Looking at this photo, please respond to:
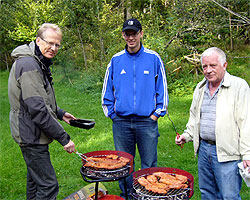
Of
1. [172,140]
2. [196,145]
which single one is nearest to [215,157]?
[196,145]

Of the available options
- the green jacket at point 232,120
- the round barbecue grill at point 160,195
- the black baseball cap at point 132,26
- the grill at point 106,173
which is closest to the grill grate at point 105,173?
the grill at point 106,173

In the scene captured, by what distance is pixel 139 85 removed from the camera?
3928mm

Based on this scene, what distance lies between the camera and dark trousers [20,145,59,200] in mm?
3176

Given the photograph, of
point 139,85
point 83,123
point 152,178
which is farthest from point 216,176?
point 83,123

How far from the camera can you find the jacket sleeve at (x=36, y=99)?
2.98m

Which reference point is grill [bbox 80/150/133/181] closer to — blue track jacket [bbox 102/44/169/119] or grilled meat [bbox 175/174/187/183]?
grilled meat [bbox 175/174/187/183]

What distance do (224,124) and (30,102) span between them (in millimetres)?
2004

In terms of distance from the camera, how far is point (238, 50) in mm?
13305

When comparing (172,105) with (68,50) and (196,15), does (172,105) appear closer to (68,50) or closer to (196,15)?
(196,15)

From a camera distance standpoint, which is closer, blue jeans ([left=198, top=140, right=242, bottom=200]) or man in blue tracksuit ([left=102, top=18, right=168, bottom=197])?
blue jeans ([left=198, top=140, right=242, bottom=200])

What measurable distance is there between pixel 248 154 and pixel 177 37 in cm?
938

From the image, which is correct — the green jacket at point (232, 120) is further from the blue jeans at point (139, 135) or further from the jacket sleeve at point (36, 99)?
the jacket sleeve at point (36, 99)

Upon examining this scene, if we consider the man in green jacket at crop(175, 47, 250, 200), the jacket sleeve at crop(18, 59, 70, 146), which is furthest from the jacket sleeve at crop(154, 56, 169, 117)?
the jacket sleeve at crop(18, 59, 70, 146)

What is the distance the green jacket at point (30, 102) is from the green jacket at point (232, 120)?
1.66 meters
